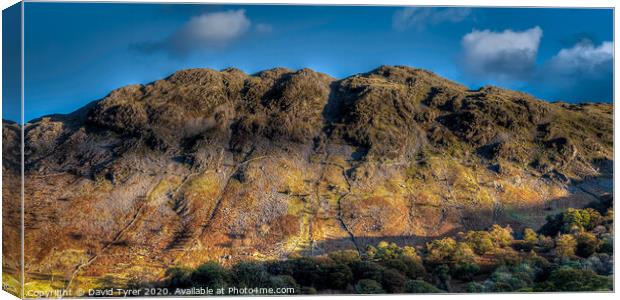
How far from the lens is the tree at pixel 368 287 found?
22.1m

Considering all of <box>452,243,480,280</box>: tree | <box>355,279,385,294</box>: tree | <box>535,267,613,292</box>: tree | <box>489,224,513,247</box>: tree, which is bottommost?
<box>535,267,613,292</box>: tree

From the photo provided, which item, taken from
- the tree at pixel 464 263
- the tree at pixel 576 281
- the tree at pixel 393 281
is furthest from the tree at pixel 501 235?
the tree at pixel 393 281

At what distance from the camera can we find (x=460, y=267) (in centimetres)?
2381

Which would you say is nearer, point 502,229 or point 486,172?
point 502,229

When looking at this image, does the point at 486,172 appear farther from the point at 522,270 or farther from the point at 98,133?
the point at 98,133

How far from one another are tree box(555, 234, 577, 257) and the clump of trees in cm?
3

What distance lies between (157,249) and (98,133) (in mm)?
6844

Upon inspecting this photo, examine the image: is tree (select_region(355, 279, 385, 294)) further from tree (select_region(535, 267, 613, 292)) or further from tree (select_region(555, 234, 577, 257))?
tree (select_region(555, 234, 577, 257))

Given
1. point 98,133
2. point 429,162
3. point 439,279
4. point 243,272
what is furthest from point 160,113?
point 439,279

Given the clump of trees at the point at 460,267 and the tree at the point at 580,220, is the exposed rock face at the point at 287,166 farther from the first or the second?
the tree at the point at 580,220

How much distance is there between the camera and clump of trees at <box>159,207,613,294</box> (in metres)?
22.5

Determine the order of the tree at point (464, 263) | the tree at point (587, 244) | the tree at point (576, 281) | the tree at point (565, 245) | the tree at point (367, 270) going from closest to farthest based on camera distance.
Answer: the tree at point (576, 281)
the tree at point (367, 270)
the tree at point (464, 263)
the tree at point (587, 244)
the tree at point (565, 245)

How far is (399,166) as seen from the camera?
2906cm

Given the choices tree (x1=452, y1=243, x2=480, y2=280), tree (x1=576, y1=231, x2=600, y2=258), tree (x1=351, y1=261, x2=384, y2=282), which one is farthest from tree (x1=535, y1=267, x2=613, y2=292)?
tree (x1=351, y1=261, x2=384, y2=282)
